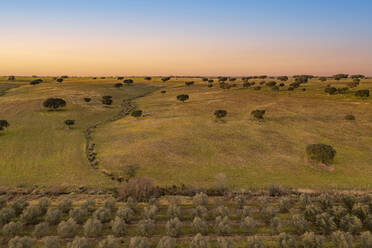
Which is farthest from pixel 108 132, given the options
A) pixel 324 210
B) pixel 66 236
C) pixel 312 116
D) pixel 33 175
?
pixel 312 116

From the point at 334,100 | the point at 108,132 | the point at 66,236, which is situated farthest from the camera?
the point at 334,100

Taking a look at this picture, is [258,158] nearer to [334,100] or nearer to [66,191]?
[66,191]

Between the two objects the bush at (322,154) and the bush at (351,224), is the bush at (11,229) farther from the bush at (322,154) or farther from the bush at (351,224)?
the bush at (322,154)

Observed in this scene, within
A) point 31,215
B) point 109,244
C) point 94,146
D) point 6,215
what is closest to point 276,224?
point 109,244

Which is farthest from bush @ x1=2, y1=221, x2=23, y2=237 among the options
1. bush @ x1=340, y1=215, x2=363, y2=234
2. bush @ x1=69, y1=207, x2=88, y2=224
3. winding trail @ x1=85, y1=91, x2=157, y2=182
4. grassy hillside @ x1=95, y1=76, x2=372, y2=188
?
bush @ x1=340, y1=215, x2=363, y2=234

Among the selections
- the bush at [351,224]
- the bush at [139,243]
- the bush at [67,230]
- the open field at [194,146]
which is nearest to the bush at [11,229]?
the bush at [67,230]

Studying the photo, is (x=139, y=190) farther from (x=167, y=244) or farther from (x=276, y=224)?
(x=276, y=224)
